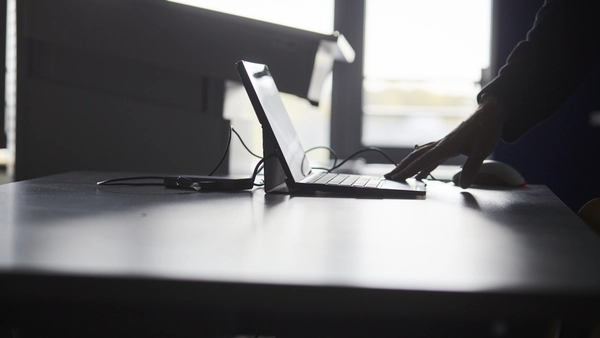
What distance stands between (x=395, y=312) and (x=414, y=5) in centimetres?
277

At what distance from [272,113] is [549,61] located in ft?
1.90

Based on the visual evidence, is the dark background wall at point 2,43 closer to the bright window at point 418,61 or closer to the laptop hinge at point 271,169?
the laptop hinge at point 271,169

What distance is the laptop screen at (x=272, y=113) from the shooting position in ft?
2.86

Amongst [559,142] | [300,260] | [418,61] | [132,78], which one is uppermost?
[418,61]

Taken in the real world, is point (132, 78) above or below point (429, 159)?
above

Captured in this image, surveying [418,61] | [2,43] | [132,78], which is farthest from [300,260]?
[418,61]

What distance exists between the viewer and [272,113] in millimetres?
987

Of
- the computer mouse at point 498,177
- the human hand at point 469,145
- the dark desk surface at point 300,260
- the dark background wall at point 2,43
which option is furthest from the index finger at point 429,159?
the dark background wall at point 2,43

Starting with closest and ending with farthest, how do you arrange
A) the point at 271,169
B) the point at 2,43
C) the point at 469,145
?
1. the point at 271,169
2. the point at 469,145
3. the point at 2,43

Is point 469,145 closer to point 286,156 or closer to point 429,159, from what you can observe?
point 429,159

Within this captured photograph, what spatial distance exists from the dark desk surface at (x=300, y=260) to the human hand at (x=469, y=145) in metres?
0.31

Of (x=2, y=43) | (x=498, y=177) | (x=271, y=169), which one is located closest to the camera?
(x=271, y=169)

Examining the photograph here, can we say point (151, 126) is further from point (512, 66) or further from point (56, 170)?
point (512, 66)

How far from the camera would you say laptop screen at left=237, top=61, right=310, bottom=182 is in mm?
873
